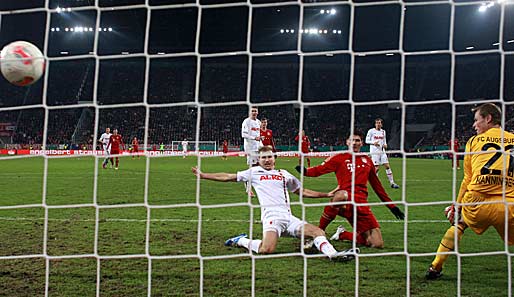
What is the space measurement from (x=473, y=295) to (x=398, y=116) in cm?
3222

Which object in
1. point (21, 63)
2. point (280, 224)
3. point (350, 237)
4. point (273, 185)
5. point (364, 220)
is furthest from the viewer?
point (350, 237)

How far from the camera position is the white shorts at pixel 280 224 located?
15.0ft

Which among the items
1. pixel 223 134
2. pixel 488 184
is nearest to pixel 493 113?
pixel 488 184

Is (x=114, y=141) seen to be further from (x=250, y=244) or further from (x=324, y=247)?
(x=324, y=247)

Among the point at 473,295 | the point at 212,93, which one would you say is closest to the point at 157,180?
the point at 473,295

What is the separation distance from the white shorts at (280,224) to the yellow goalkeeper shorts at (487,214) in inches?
59.3

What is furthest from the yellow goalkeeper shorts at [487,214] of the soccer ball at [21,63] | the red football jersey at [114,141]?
the red football jersey at [114,141]

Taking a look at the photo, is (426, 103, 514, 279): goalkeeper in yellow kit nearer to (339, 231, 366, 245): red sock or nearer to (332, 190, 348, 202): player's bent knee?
(332, 190, 348, 202): player's bent knee

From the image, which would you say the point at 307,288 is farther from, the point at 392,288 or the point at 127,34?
the point at 127,34

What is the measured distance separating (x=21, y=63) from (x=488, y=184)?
4100 millimetres

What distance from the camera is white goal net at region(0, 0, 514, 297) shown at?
3.89 meters

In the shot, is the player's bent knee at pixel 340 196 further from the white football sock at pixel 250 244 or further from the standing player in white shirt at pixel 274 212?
the white football sock at pixel 250 244

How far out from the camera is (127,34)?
29797 millimetres

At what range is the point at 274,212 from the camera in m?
4.63
